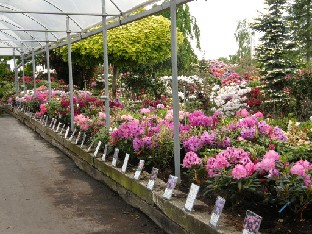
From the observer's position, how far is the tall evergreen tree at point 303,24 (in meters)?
28.3

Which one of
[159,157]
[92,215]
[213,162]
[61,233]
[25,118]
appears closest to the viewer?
[213,162]

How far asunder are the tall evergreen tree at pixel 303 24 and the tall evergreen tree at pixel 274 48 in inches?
620

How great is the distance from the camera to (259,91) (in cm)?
1141

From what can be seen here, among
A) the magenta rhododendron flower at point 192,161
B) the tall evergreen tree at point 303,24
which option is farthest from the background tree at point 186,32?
the magenta rhododendron flower at point 192,161

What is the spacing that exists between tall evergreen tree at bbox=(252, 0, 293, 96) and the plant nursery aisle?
6.23 m

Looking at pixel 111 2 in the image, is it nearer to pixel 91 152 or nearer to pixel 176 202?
pixel 91 152

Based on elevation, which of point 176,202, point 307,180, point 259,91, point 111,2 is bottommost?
point 176,202

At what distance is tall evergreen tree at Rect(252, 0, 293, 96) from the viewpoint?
1216 centimetres

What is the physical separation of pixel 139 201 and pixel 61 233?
33.9 inches

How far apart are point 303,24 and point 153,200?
2811 cm

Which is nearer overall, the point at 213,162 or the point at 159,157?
the point at 213,162

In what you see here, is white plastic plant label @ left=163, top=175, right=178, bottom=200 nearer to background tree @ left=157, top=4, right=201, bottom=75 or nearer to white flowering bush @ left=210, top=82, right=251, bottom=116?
white flowering bush @ left=210, top=82, right=251, bottom=116

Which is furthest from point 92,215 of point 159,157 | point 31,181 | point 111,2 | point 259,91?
point 259,91

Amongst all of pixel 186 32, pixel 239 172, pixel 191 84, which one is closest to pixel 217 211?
pixel 239 172
